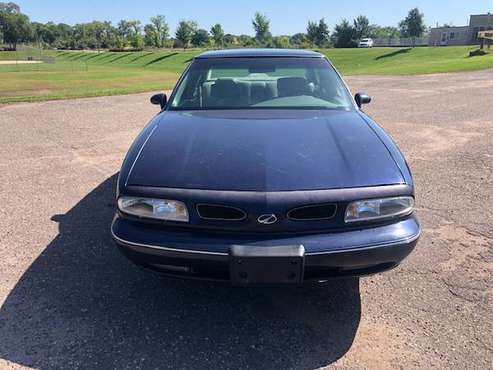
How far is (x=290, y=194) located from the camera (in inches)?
Answer: 95.9

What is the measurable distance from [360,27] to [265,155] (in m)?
83.3

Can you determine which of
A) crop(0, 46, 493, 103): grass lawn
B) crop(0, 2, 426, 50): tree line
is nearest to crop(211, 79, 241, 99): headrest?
crop(0, 46, 493, 103): grass lawn

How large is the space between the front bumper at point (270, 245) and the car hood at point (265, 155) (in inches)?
10.7

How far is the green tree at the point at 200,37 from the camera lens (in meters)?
99.0

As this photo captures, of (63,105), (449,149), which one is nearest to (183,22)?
(63,105)

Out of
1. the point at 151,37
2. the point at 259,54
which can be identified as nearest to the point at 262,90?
the point at 259,54

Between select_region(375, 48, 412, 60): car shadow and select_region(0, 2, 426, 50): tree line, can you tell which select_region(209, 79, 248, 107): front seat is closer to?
select_region(375, 48, 412, 60): car shadow

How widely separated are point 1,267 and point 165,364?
5.71 ft

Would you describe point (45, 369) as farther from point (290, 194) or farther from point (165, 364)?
point (290, 194)

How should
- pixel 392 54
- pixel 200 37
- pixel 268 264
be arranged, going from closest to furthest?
pixel 268 264, pixel 392 54, pixel 200 37

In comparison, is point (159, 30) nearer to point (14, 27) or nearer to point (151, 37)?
point (151, 37)

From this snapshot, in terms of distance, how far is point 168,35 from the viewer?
4323 inches

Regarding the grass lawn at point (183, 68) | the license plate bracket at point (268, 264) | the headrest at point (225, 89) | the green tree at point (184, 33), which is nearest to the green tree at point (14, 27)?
the green tree at point (184, 33)

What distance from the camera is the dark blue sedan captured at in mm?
2404
